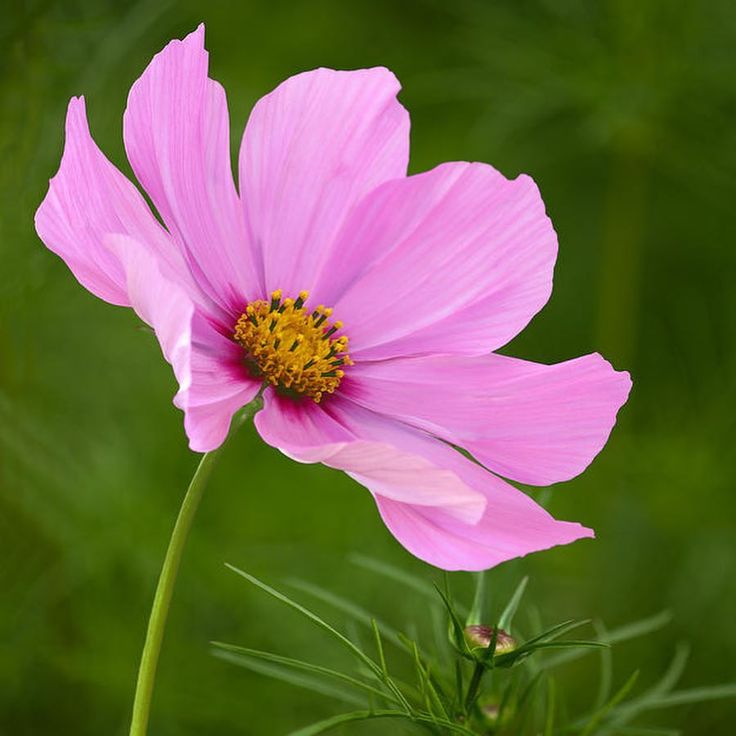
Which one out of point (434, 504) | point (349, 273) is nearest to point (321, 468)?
point (349, 273)

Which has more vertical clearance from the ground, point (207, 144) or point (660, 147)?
point (660, 147)

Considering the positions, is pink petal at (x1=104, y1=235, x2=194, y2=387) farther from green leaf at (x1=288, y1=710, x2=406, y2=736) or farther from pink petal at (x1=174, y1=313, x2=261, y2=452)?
green leaf at (x1=288, y1=710, x2=406, y2=736)

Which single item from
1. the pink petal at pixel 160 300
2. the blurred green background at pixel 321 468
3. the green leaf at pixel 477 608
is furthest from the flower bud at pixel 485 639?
the blurred green background at pixel 321 468

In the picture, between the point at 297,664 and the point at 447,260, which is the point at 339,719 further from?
the point at 447,260

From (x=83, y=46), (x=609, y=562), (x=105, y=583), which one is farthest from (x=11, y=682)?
(x=609, y=562)

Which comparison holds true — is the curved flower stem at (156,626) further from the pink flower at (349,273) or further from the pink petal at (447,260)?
the pink petal at (447,260)

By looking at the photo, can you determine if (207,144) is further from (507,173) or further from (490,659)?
(507,173)
